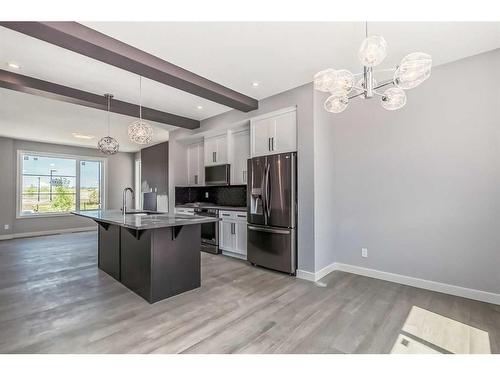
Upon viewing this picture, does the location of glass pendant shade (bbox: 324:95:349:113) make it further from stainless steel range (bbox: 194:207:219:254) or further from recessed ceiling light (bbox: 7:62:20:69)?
recessed ceiling light (bbox: 7:62:20:69)

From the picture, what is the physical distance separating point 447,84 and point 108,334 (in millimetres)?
4452

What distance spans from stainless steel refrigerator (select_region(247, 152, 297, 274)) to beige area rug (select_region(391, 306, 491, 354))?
64.1 inches

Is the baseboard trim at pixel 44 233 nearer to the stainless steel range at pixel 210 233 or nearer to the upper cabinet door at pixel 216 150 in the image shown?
the stainless steel range at pixel 210 233

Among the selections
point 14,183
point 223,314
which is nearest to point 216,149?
point 223,314

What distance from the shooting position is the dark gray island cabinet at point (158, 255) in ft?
9.06

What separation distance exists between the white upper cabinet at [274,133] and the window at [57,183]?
22.4ft

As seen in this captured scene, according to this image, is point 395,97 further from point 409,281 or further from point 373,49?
point 409,281

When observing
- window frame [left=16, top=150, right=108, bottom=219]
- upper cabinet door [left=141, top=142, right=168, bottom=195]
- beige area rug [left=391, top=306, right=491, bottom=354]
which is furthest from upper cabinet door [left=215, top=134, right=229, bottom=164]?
window frame [left=16, top=150, right=108, bottom=219]

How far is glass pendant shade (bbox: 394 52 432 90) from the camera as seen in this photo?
65.0 inches

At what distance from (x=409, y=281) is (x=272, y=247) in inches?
73.0

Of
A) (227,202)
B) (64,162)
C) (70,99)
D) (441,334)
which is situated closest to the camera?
(441,334)
